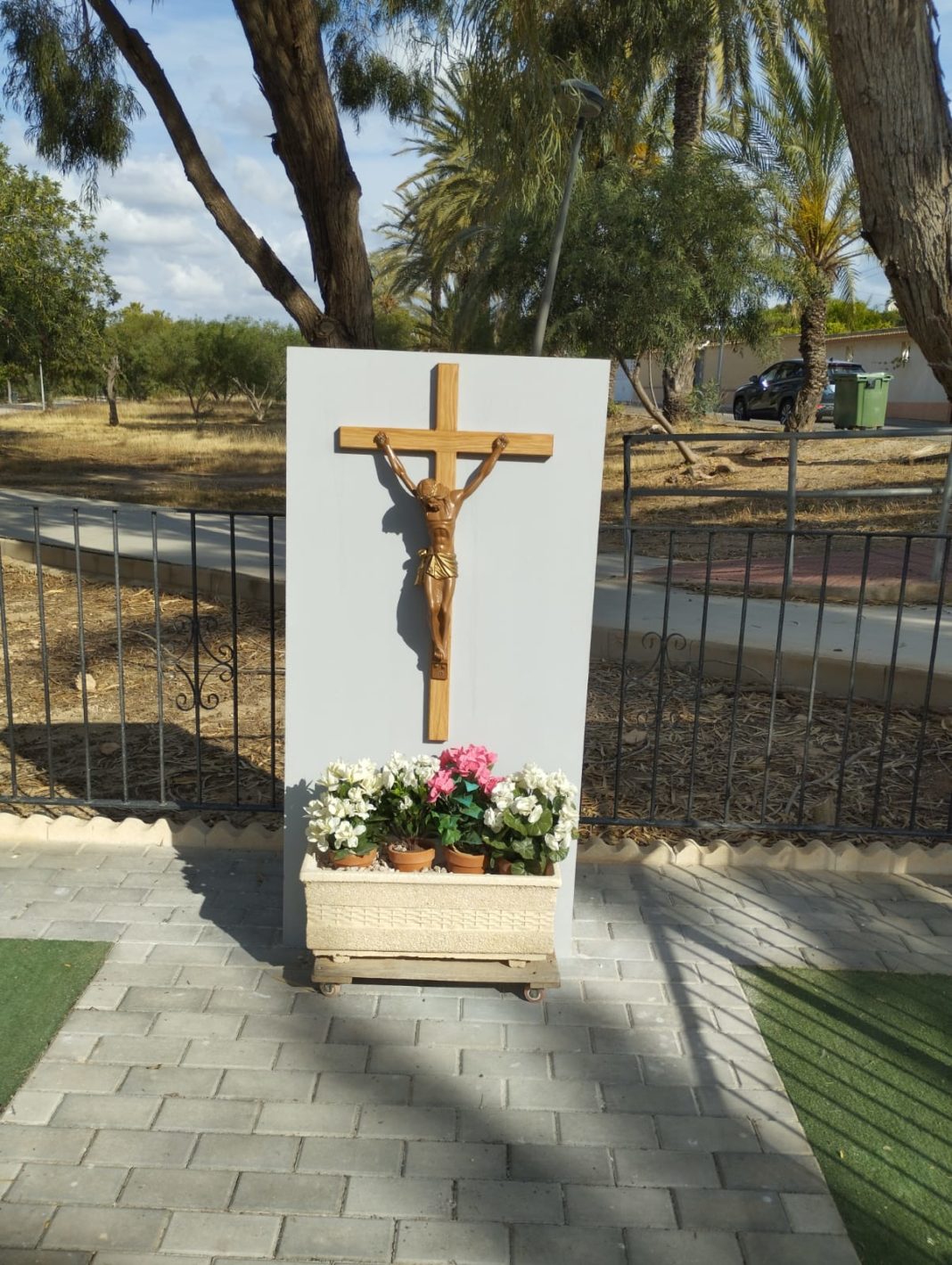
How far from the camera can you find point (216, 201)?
7281 millimetres

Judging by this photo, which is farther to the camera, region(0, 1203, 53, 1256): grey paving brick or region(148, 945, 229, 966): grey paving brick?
region(148, 945, 229, 966): grey paving brick

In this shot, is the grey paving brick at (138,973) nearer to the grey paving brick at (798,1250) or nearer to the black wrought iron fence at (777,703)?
the black wrought iron fence at (777,703)

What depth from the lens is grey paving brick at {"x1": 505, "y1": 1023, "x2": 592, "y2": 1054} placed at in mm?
3287

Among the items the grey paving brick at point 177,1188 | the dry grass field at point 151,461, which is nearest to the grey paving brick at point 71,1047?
the grey paving brick at point 177,1188

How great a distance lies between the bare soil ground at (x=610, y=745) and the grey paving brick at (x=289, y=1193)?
1.89 m

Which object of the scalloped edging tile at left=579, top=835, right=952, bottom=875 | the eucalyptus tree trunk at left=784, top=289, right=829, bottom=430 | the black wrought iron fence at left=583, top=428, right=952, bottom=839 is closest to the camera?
the scalloped edging tile at left=579, top=835, right=952, bottom=875

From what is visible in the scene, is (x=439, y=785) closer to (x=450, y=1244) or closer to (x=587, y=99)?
(x=450, y=1244)

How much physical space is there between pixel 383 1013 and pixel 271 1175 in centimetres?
77

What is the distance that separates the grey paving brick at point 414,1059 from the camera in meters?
3.15

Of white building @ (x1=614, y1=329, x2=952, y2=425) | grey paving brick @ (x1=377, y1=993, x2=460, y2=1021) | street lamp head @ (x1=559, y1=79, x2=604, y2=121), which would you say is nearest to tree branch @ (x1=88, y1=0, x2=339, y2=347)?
street lamp head @ (x1=559, y1=79, x2=604, y2=121)

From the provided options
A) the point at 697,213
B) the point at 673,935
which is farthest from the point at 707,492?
the point at 697,213

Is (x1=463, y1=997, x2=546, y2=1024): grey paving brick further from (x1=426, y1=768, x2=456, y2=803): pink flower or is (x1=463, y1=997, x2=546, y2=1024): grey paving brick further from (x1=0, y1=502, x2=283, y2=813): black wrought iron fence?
(x1=0, y1=502, x2=283, y2=813): black wrought iron fence

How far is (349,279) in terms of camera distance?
23.1 feet

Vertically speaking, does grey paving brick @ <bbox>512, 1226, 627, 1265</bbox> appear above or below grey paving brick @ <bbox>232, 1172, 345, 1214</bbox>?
above
